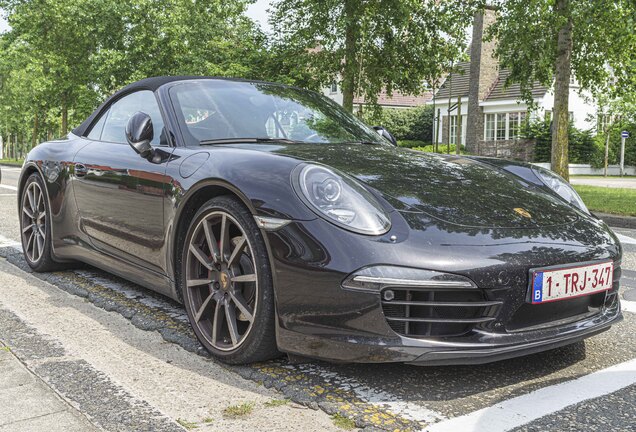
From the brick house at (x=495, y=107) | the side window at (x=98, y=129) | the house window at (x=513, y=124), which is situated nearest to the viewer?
the side window at (x=98, y=129)

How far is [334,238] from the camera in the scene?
8.34 feet

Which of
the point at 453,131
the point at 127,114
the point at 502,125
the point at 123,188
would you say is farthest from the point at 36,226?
the point at 453,131

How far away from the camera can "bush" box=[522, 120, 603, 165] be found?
3428 centimetres

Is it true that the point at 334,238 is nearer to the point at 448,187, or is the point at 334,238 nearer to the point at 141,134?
the point at 448,187

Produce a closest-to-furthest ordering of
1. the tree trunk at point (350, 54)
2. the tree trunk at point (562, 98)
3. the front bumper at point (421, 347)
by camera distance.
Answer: the front bumper at point (421, 347)
the tree trunk at point (562, 98)
the tree trunk at point (350, 54)

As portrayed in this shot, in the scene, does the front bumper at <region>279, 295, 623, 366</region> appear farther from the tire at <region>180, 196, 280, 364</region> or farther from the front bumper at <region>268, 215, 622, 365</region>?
the tire at <region>180, 196, 280, 364</region>

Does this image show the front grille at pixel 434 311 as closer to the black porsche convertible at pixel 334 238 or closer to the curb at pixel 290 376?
the black porsche convertible at pixel 334 238

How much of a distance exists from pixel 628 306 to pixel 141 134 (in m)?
3.00

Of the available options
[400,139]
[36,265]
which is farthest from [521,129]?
[36,265]

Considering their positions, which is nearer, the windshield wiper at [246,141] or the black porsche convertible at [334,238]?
the black porsche convertible at [334,238]

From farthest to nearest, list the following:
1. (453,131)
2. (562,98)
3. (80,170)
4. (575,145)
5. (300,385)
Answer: (453,131) < (575,145) < (562,98) < (80,170) < (300,385)

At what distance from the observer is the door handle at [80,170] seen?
4.19 meters

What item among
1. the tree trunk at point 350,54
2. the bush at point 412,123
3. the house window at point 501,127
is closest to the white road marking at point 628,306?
the tree trunk at point 350,54

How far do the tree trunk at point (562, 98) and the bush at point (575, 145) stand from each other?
19.8 meters
